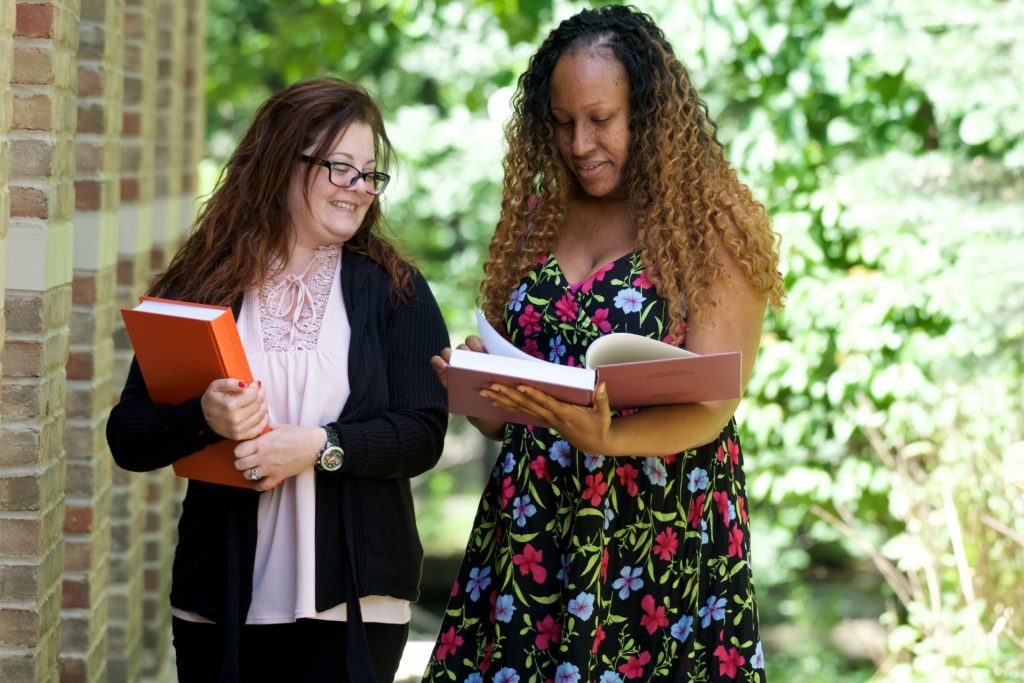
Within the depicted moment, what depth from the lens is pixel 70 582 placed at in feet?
11.3

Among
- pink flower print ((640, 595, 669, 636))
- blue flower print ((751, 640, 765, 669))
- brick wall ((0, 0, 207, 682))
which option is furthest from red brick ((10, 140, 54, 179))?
blue flower print ((751, 640, 765, 669))

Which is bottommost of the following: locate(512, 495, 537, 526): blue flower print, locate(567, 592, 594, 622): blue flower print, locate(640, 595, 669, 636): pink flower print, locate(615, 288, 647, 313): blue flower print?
locate(640, 595, 669, 636): pink flower print

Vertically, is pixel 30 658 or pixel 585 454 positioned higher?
pixel 585 454

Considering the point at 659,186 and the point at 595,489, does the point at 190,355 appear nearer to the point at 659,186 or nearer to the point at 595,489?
the point at 595,489

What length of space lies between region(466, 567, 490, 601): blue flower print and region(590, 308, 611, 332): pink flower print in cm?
58

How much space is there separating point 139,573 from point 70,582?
1211mm

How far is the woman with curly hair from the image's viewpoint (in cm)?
251

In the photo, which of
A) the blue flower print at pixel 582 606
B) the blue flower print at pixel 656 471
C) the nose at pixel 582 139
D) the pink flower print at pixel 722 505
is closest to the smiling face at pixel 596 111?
the nose at pixel 582 139

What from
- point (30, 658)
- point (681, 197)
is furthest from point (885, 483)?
point (30, 658)

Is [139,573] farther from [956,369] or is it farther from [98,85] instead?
[956,369]

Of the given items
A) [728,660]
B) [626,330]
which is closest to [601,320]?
[626,330]

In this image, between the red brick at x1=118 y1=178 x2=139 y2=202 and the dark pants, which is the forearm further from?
the red brick at x1=118 y1=178 x2=139 y2=202

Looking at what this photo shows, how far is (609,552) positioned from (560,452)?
0.71ft

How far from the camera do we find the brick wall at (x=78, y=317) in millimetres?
2830
